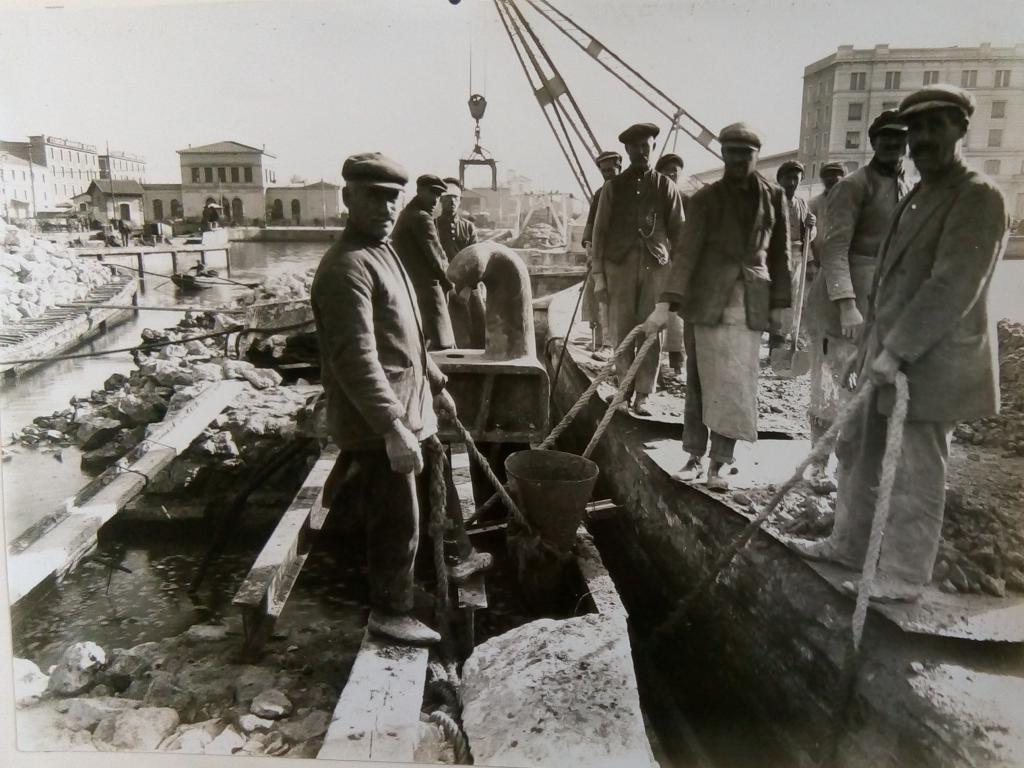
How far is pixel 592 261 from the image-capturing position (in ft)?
17.6

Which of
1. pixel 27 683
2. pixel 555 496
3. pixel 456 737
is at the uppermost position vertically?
pixel 555 496

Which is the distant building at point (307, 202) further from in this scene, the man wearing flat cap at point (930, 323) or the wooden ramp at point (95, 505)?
the man wearing flat cap at point (930, 323)

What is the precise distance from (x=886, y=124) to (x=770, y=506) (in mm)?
1883

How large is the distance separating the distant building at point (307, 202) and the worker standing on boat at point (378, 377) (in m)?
1.29

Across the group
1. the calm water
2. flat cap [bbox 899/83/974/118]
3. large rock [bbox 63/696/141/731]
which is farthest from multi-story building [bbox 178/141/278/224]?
flat cap [bbox 899/83/974/118]

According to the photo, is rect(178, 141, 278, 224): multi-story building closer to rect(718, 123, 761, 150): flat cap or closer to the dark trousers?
rect(718, 123, 761, 150): flat cap

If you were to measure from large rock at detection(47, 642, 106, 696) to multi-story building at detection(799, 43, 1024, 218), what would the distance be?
4309 millimetres

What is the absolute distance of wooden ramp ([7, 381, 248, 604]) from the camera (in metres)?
3.72

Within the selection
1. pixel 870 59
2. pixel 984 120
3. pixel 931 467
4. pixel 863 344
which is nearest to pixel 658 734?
pixel 931 467

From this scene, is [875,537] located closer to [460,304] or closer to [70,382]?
[460,304]

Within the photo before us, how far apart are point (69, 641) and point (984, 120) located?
5071mm

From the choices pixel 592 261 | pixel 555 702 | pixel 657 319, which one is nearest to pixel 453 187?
pixel 592 261

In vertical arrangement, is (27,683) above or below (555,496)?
below

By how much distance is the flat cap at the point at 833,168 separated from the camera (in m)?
3.64
